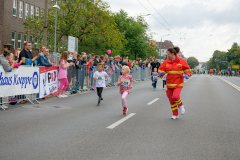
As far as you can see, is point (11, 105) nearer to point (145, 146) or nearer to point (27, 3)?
point (145, 146)

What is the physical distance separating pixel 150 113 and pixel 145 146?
168 inches

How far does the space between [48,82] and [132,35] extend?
1734 inches

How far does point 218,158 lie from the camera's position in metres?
5.09

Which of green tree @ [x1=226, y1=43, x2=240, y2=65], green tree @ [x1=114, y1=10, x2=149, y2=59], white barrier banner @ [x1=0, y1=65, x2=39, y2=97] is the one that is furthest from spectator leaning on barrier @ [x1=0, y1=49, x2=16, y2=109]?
green tree @ [x1=226, y1=43, x2=240, y2=65]

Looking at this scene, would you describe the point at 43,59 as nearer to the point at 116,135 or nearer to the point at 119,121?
the point at 119,121

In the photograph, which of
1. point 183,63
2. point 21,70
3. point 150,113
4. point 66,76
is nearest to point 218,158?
point 183,63

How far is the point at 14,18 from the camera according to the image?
4172 cm

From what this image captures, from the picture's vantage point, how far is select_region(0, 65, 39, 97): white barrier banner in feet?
35.0

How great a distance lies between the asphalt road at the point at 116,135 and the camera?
5.22 meters

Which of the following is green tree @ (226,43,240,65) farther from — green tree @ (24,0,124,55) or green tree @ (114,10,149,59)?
green tree @ (24,0,124,55)

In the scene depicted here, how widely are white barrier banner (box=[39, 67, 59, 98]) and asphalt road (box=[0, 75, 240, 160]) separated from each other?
116 inches

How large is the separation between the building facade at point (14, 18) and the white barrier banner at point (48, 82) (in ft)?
77.2

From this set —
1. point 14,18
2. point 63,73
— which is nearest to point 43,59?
point 63,73

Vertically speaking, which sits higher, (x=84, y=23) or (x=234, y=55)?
(x=84, y=23)
